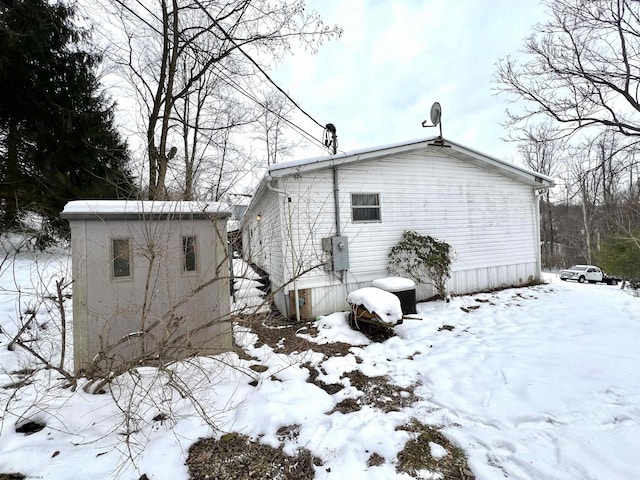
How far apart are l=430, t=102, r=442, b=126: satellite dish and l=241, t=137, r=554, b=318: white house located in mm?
605

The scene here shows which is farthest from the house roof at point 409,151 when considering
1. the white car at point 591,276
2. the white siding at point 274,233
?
the white car at point 591,276

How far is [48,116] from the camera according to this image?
642 centimetres

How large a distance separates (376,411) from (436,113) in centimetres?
752

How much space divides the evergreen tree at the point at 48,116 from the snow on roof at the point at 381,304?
512 centimetres

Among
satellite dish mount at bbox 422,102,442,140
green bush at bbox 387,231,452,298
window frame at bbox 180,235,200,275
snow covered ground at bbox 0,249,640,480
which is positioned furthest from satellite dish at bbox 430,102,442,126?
window frame at bbox 180,235,200,275

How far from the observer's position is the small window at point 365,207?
259 inches

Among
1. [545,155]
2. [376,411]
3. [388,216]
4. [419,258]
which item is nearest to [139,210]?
[376,411]

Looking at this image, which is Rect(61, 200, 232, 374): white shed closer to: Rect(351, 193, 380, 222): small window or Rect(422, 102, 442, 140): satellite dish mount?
Rect(351, 193, 380, 222): small window

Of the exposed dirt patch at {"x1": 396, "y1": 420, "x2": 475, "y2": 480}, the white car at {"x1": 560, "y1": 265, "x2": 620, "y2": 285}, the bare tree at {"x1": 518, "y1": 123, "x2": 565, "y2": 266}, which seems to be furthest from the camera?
the white car at {"x1": 560, "y1": 265, "x2": 620, "y2": 285}

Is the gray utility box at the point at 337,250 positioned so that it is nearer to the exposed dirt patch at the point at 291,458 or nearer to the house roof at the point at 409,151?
the house roof at the point at 409,151

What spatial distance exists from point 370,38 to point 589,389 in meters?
8.24

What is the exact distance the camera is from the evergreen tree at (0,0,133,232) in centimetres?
566

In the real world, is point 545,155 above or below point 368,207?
above

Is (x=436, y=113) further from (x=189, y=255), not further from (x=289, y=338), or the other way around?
(x=189, y=255)
